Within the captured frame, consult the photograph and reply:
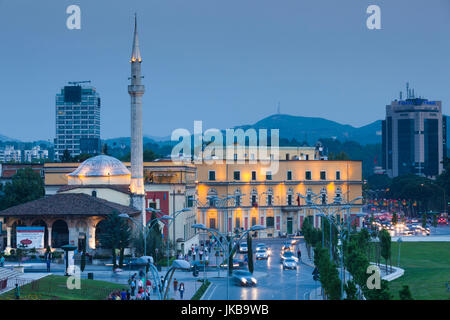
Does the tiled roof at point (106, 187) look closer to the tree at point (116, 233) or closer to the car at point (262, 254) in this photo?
the tree at point (116, 233)

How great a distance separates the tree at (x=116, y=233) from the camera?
6022 cm

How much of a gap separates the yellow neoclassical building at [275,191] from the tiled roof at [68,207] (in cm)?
2748

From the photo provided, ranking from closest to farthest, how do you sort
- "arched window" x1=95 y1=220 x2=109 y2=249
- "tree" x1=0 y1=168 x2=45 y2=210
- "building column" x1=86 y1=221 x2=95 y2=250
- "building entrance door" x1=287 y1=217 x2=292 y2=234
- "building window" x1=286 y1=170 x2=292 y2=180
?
"arched window" x1=95 y1=220 x2=109 y2=249 < "building column" x1=86 y1=221 x2=95 y2=250 < "tree" x1=0 y1=168 x2=45 y2=210 < "building entrance door" x1=287 y1=217 x2=292 y2=234 < "building window" x1=286 y1=170 x2=292 y2=180

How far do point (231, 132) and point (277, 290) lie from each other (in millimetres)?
70463

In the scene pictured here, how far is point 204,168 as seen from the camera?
98250 mm

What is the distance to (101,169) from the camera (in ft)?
260

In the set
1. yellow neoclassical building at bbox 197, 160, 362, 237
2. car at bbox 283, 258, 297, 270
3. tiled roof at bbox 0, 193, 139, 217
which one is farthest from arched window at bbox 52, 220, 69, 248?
yellow neoclassical building at bbox 197, 160, 362, 237

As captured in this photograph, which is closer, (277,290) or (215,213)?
(277,290)

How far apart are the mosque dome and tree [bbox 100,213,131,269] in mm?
16386

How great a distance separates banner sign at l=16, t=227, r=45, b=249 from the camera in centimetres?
6300

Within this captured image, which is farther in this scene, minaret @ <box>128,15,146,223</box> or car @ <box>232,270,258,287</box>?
minaret @ <box>128,15,146,223</box>

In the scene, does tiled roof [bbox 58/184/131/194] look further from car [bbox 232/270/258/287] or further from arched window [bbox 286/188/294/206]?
arched window [bbox 286/188/294/206]
